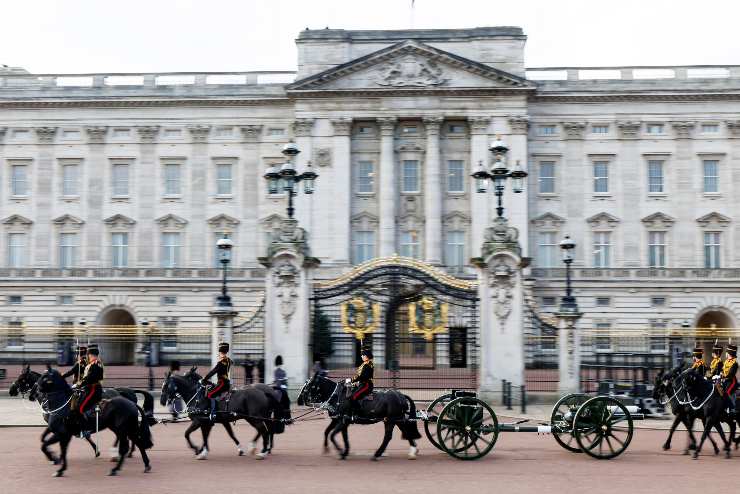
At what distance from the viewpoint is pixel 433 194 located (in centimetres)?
5450

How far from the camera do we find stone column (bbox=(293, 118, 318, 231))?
2140 inches

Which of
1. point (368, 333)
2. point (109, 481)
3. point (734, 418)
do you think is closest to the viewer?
point (109, 481)

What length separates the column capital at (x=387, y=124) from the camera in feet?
180

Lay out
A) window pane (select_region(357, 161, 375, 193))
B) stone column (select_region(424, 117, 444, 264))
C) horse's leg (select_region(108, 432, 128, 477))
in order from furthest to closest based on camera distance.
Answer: window pane (select_region(357, 161, 375, 193)), stone column (select_region(424, 117, 444, 264)), horse's leg (select_region(108, 432, 128, 477))

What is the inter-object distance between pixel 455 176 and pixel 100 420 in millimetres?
42083

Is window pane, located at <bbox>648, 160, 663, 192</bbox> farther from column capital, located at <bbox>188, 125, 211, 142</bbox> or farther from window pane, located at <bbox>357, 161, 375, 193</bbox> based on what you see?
column capital, located at <bbox>188, 125, 211, 142</bbox>

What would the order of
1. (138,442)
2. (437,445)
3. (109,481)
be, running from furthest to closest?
1. (437,445)
2. (138,442)
3. (109,481)

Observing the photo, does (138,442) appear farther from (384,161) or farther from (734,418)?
(384,161)

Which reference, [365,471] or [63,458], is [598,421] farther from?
[63,458]

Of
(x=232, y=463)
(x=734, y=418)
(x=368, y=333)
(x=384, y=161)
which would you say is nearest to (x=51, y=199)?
(x=384, y=161)

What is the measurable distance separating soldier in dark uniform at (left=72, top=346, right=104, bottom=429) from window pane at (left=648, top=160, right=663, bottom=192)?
4654 cm

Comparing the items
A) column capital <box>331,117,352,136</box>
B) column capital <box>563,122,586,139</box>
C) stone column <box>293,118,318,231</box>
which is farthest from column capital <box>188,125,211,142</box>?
column capital <box>563,122,586,139</box>

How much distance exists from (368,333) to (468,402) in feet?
34.4

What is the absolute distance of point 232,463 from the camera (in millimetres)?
16250
